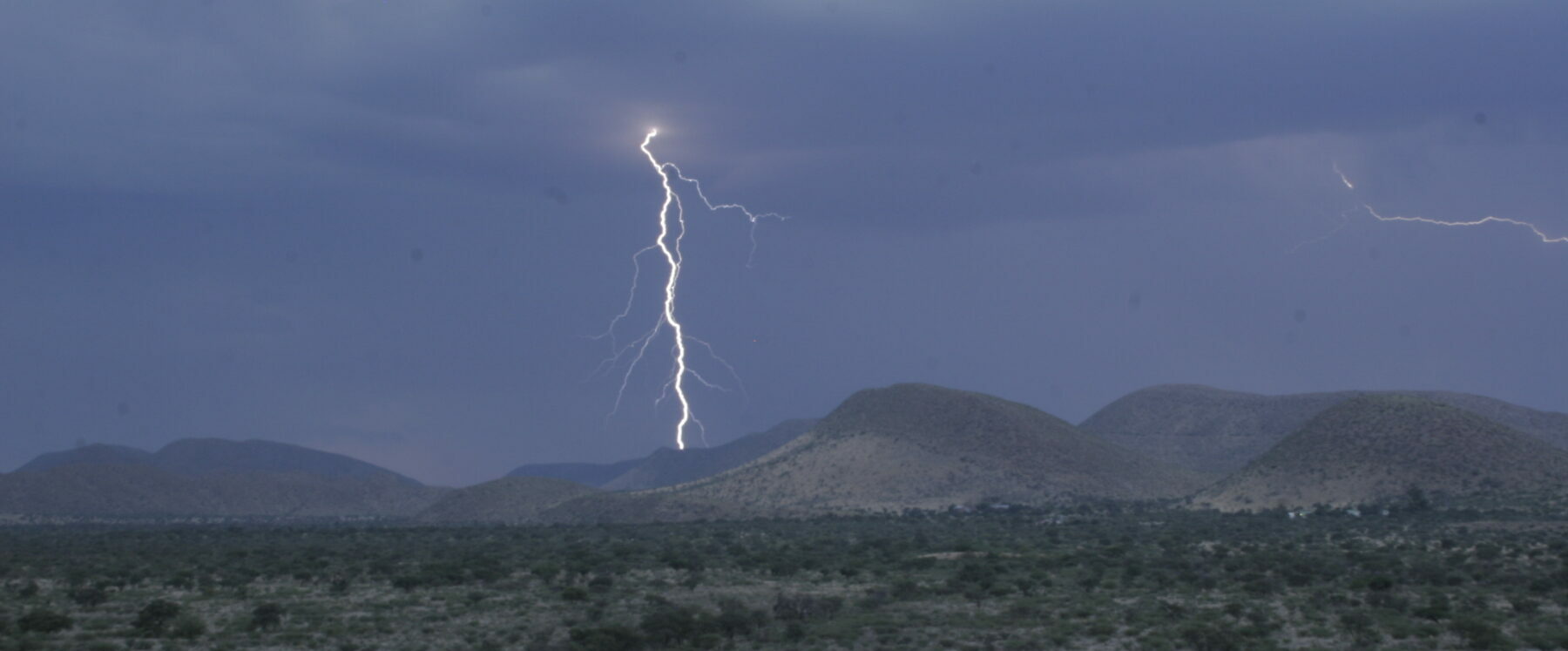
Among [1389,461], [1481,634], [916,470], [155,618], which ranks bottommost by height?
[1481,634]

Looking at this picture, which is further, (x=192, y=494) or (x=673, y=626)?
(x=192, y=494)

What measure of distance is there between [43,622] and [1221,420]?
133m

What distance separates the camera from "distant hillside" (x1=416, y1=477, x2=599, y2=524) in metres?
115

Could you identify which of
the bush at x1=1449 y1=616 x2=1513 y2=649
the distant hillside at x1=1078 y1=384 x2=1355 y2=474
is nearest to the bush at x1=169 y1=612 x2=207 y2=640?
the bush at x1=1449 y1=616 x2=1513 y2=649

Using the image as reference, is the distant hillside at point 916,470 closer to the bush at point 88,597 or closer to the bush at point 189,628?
the bush at point 88,597

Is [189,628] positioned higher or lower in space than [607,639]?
higher

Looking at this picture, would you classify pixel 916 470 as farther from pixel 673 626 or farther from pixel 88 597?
pixel 673 626

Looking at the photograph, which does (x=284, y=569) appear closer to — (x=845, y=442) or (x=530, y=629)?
(x=530, y=629)

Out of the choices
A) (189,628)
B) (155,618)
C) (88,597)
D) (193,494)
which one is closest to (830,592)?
(189,628)

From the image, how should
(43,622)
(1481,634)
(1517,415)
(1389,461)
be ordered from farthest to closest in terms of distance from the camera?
(1517,415) < (1389,461) < (43,622) < (1481,634)

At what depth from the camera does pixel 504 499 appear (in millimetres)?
120750

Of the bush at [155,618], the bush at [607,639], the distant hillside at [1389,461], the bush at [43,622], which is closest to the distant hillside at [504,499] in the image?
the distant hillside at [1389,461]

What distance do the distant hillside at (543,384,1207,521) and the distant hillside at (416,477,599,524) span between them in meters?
10.3

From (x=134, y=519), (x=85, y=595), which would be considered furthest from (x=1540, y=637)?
(x=134, y=519)
